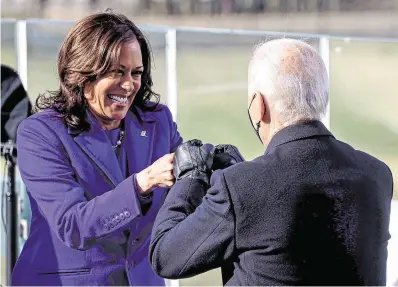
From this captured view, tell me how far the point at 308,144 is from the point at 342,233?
17 cm

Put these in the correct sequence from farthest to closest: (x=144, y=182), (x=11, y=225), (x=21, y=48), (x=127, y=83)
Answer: (x=21, y=48) < (x=11, y=225) < (x=127, y=83) < (x=144, y=182)

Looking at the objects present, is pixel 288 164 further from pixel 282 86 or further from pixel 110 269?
pixel 110 269

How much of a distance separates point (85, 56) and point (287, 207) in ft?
2.48

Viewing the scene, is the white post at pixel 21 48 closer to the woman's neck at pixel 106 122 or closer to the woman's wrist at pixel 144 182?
the woman's neck at pixel 106 122

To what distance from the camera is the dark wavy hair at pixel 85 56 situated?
1.88 metres

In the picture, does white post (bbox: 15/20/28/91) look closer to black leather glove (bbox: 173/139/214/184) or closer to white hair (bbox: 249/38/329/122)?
black leather glove (bbox: 173/139/214/184)

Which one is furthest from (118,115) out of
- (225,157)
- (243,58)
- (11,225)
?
(243,58)

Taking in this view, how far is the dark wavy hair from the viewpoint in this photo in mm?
1884

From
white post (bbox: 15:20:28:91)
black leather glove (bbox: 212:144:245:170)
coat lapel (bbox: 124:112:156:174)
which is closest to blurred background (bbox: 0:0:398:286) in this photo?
white post (bbox: 15:20:28:91)

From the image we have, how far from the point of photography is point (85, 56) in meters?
1.90

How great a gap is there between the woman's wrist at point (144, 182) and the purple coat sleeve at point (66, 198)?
0.02 metres

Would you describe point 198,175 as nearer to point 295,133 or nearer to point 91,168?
point 295,133

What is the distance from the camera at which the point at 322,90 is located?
4.69 feet

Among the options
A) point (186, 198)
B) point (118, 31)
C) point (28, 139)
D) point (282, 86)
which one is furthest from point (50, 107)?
point (282, 86)
